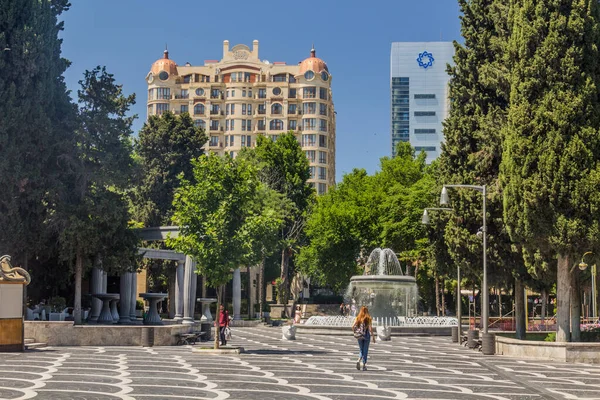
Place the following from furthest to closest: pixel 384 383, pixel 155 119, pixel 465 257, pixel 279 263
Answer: pixel 279 263 → pixel 155 119 → pixel 465 257 → pixel 384 383

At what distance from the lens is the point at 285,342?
130 feet

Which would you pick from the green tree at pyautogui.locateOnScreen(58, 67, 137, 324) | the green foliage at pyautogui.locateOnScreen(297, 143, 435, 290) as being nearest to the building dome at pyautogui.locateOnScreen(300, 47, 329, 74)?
the green foliage at pyautogui.locateOnScreen(297, 143, 435, 290)

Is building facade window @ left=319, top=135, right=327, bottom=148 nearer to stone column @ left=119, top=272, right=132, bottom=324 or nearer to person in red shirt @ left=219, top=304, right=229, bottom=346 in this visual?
stone column @ left=119, top=272, right=132, bottom=324

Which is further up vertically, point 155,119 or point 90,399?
point 155,119

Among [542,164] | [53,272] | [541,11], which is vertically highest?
[541,11]

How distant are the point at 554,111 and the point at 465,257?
9.00 m

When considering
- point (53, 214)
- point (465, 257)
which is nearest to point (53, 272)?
point (53, 214)

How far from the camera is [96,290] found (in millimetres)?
48938

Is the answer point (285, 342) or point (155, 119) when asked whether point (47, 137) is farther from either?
point (155, 119)

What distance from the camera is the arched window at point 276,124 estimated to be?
12962cm

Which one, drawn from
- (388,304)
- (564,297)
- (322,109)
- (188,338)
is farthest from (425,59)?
(564,297)

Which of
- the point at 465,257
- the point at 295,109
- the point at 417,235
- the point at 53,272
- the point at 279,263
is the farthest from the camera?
the point at 295,109

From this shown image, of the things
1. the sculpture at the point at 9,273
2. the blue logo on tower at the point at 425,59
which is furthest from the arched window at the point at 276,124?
the sculpture at the point at 9,273

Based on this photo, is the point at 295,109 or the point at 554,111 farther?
the point at 295,109
